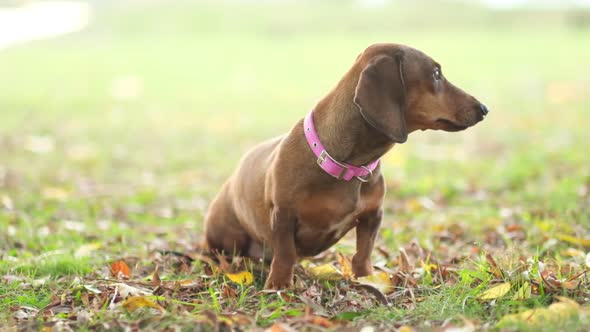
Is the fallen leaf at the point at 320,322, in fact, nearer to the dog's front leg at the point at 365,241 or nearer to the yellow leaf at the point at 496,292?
the yellow leaf at the point at 496,292

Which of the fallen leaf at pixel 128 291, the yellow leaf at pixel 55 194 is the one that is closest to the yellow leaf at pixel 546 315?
the fallen leaf at pixel 128 291

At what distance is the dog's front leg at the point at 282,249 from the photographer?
379cm

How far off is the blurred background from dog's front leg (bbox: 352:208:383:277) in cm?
190

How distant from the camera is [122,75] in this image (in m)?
16.6

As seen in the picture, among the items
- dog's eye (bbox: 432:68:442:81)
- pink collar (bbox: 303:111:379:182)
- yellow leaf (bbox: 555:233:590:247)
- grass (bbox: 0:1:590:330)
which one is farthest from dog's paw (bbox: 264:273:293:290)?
yellow leaf (bbox: 555:233:590:247)

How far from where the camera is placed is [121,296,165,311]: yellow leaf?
3.29 metres

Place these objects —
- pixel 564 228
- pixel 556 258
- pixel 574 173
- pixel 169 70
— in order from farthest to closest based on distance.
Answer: pixel 169 70, pixel 574 173, pixel 564 228, pixel 556 258

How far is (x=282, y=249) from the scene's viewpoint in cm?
→ 382

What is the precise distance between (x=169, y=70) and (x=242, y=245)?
13.5 m

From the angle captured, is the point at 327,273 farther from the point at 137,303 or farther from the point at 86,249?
the point at 86,249

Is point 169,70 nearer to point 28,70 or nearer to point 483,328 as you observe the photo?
point 28,70

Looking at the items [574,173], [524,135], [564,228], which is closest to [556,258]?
[564,228]

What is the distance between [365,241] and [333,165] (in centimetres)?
54

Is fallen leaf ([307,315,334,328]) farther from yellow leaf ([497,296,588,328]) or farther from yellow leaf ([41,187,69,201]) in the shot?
yellow leaf ([41,187,69,201])
